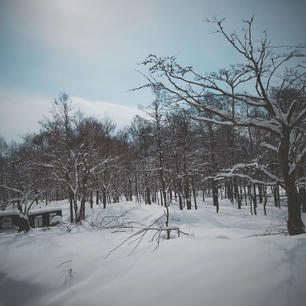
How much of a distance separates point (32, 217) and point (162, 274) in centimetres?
1625

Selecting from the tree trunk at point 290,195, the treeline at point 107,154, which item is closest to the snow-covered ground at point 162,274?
the tree trunk at point 290,195

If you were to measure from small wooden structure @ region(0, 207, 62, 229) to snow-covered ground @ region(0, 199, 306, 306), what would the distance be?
1049cm

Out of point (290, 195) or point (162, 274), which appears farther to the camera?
point (290, 195)

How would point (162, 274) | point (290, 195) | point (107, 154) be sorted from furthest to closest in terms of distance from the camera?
1. point (107, 154)
2. point (290, 195)
3. point (162, 274)

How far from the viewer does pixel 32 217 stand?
14.2 metres

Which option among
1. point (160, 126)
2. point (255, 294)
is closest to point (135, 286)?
point (255, 294)

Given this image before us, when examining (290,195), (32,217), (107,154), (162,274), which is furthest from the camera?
(107,154)

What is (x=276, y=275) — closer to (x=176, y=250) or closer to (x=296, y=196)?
(x=176, y=250)

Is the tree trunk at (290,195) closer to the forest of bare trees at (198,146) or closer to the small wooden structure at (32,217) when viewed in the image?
the forest of bare trees at (198,146)

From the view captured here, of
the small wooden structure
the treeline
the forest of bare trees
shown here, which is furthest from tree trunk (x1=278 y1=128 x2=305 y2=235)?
the small wooden structure

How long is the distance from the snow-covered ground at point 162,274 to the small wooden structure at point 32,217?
34.4 feet

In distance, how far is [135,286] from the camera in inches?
75.0

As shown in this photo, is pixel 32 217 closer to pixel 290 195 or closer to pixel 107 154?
pixel 107 154

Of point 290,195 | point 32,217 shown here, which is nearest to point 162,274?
point 290,195
